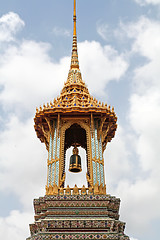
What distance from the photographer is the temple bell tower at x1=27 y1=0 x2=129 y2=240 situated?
2042cm

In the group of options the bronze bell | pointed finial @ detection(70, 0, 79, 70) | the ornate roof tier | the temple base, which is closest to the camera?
the temple base

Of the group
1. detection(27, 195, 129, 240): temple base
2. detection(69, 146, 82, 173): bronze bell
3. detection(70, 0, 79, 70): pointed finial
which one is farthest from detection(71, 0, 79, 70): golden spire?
detection(27, 195, 129, 240): temple base

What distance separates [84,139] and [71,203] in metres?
7.84

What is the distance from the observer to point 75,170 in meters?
26.1

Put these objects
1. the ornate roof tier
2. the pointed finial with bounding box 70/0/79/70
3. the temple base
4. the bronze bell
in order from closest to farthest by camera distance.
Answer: the temple base, the ornate roof tier, the bronze bell, the pointed finial with bounding box 70/0/79/70

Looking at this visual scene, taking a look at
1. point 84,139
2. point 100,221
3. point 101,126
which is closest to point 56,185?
point 100,221

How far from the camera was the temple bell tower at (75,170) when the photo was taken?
20.4m

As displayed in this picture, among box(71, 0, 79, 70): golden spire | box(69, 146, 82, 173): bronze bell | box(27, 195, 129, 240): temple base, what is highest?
box(71, 0, 79, 70): golden spire

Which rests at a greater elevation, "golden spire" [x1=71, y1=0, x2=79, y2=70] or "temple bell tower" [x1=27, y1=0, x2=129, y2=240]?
"golden spire" [x1=71, y1=0, x2=79, y2=70]

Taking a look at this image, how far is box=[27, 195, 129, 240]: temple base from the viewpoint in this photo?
20.0m

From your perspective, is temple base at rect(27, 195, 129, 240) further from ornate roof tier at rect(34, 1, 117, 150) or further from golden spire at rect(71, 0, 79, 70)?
golden spire at rect(71, 0, 79, 70)

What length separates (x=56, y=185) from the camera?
22.3 meters

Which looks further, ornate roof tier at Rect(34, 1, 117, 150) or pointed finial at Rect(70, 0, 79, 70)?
pointed finial at Rect(70, 0, 79, 70)

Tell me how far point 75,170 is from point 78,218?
18.5ft
